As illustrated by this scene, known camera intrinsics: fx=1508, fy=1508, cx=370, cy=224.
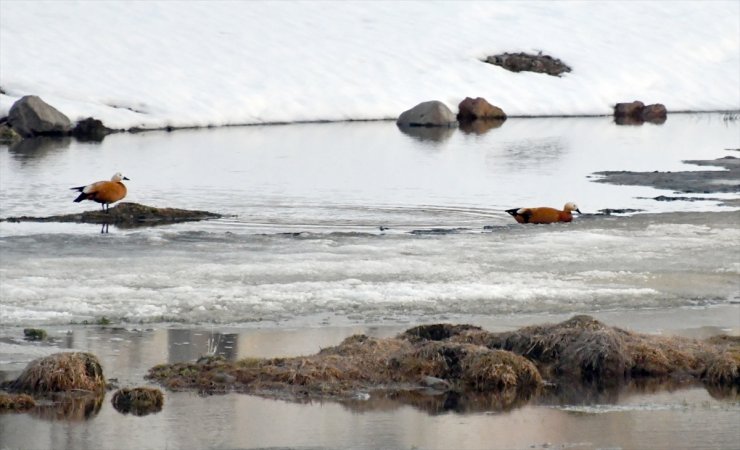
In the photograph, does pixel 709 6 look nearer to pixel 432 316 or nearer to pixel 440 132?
pixel 440 132

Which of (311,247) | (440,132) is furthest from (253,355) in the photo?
(440,132)

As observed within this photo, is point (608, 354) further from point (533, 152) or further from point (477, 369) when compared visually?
point (533, 152)

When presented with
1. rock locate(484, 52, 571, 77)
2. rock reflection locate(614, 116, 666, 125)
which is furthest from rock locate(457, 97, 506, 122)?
rock locate(484, 52, 571, 77)

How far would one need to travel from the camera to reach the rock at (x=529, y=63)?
65750mm

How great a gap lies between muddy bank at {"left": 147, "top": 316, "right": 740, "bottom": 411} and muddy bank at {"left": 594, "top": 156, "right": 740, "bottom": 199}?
580 inches

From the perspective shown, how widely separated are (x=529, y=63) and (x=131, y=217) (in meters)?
46.8

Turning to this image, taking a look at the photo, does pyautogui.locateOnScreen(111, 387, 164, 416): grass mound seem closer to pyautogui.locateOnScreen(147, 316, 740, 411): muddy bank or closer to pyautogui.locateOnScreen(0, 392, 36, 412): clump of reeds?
pyautogui.locateOnScreen(147, 316, 740, 411): muddy bank

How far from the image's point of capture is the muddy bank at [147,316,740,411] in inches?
422

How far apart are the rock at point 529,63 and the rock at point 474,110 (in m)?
9.64

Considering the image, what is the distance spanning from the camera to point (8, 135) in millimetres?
40812

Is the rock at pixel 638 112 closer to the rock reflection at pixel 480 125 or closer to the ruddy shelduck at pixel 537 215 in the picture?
the rock reflection at pixel 480 125

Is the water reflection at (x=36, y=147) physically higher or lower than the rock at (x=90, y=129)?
lower

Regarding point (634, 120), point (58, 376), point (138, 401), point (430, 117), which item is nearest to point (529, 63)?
point (634, 120)

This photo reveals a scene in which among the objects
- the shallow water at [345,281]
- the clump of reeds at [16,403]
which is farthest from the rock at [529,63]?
the clump of reeds at [16,403]
